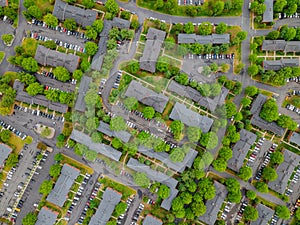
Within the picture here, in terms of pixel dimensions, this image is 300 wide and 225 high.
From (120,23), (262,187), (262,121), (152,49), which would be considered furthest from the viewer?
(262,121)

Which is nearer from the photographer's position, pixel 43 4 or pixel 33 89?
pixel 33 89

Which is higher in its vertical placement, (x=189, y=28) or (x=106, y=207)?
(x=189, y=28)

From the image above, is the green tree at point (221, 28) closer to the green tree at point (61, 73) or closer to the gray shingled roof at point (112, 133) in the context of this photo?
the gray shingled roof at point (112, 133)

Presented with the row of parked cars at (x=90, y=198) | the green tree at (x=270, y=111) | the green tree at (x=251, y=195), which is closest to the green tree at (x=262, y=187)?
the green tree at (x=251, y=195)

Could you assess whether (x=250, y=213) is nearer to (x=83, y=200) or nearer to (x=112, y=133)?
(x=112, y=133)

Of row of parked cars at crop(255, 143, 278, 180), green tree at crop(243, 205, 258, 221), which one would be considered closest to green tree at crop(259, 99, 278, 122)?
row of parked cars at crop(255, 143, 278, 180)

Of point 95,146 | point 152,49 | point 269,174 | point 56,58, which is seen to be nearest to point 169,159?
point 95,146
